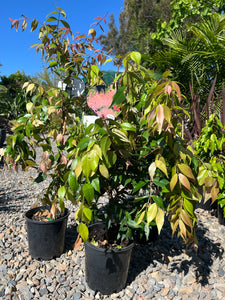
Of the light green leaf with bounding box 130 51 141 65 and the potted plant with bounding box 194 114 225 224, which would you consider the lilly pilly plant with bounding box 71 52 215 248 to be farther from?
the potted plant with bounding box 194 114 225 224

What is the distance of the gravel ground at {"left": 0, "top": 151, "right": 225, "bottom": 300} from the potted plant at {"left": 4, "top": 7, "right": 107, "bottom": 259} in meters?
0.16

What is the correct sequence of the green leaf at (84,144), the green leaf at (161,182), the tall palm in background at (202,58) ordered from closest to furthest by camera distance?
the green leaf at (84,144) → the green leaf at (161,182) → the tall palm in background at (202,58)

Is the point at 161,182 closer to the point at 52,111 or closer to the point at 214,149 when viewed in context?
the point at 52,111

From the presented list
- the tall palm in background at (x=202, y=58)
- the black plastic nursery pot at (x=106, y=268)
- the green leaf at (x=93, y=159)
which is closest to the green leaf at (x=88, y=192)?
the green leaf at (x=93, y=159)

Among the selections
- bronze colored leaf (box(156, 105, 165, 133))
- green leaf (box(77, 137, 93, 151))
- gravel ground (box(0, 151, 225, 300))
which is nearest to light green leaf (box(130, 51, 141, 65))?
bronze colored leaf (box(156, 105, 165, 133))

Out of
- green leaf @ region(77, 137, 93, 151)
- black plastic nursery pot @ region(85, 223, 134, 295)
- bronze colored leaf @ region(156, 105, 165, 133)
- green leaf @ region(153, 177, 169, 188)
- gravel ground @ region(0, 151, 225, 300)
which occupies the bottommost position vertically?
gravel ground @ region(0, 151, 225, 300)

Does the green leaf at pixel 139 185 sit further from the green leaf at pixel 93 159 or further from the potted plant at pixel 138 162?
the green leaf at pixel 93 159

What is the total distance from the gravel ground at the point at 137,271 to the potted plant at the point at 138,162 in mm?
180

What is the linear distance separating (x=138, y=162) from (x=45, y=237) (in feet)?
3.57

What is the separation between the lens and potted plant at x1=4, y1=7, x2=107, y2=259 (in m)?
1.25

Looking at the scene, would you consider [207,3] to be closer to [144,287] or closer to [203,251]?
[203,251]

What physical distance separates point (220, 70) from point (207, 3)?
2.45m

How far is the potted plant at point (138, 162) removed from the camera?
86 cm

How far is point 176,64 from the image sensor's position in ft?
12.5
